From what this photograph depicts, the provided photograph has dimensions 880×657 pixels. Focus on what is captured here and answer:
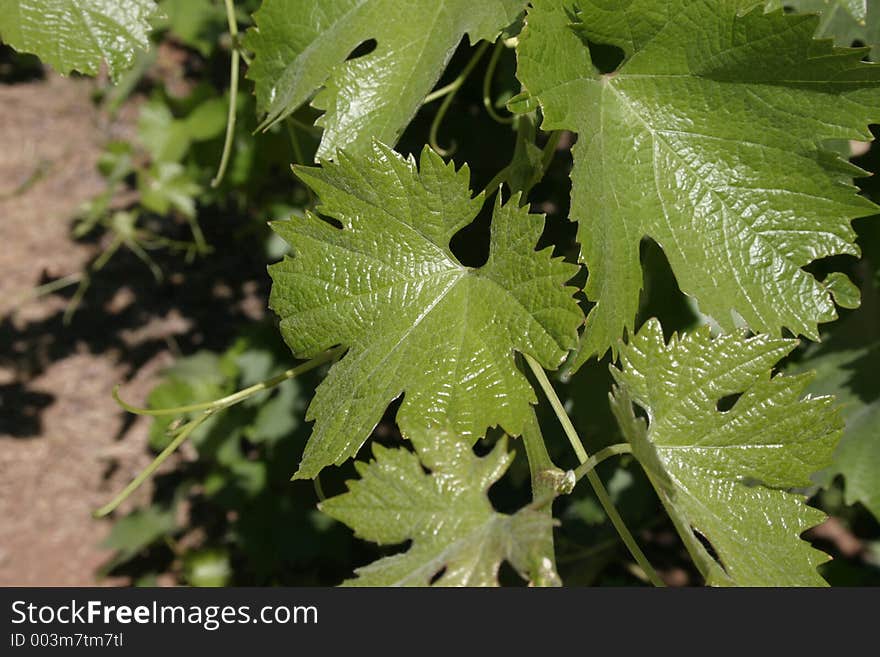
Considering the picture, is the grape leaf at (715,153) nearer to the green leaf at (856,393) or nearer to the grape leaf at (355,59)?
the grape leaf at (355,59)

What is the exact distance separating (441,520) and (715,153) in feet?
1.63

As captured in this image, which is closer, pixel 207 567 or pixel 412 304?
pixel 412 304

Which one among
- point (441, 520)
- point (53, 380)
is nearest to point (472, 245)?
point (441, 520)

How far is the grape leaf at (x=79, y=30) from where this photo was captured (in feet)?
3.42

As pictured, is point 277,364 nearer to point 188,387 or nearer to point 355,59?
point 188,387

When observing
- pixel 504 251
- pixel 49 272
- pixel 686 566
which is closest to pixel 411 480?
pixel 504 251

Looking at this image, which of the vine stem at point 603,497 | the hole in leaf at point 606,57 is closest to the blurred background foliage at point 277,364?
the hole in leaf at point 606,57

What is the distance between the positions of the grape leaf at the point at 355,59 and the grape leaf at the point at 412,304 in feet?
0.28

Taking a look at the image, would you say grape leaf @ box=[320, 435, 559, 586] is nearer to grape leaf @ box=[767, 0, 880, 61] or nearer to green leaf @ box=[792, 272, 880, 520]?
grape leaf @ box=[767, 0, 880, 61]

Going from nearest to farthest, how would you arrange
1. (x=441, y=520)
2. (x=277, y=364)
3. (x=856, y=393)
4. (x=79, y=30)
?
(x=441, y=520), (x=79, y=30), (x=856, y=393), (x=277, y=364)

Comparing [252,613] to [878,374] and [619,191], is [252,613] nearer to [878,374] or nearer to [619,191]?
[619,191]

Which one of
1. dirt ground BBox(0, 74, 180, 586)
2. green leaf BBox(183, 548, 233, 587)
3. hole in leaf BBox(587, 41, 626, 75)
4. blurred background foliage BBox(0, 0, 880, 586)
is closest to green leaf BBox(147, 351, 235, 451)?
blurred background foliage BBox(0, 0, 880, 586)

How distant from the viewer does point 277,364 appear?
202 centimetres

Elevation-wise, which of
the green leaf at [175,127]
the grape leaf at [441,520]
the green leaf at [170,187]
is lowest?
the green leaf at [170,187]
